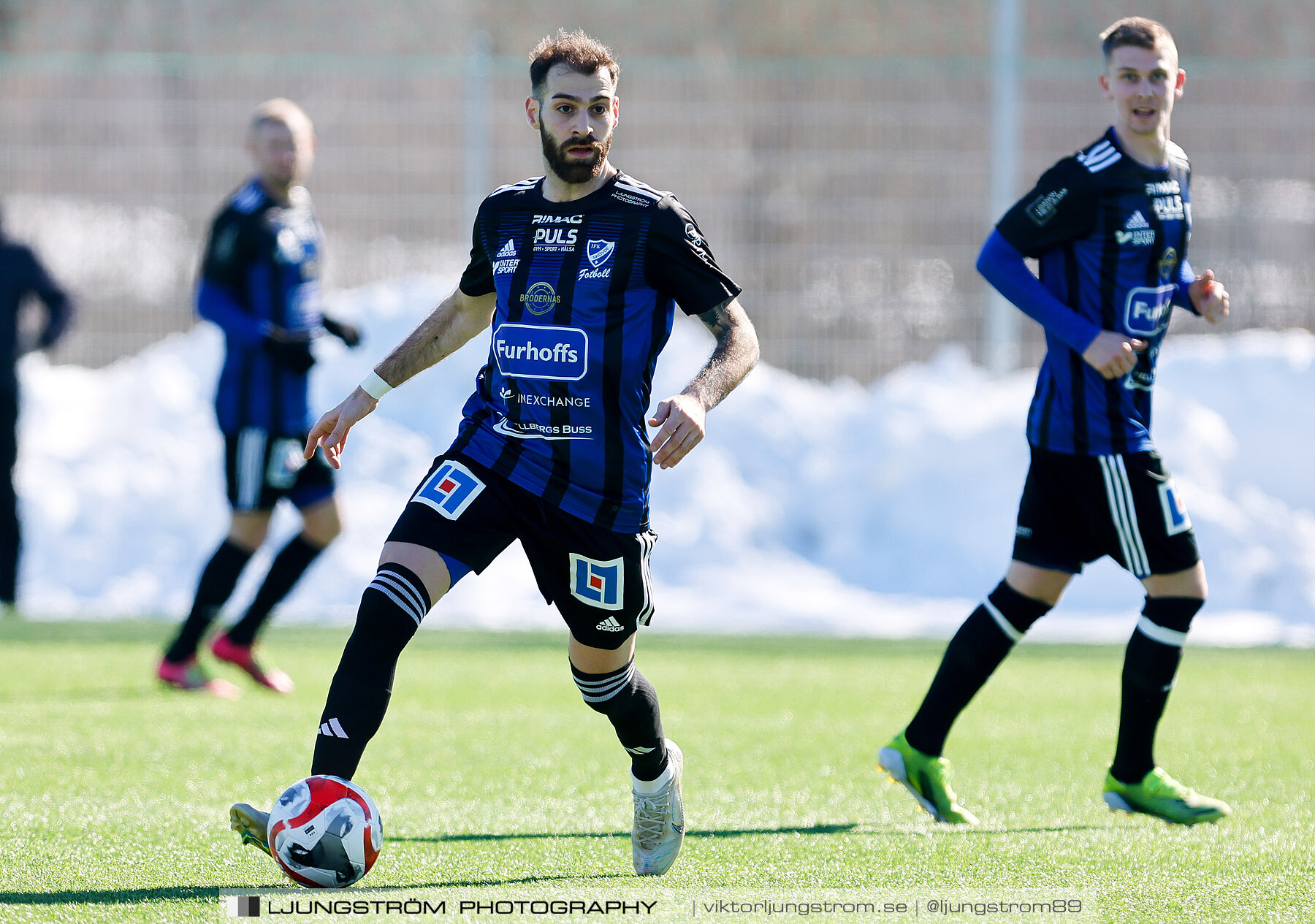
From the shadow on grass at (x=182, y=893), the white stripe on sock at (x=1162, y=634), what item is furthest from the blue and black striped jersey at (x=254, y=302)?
the white stripe on sock at (x=1162, y=634)

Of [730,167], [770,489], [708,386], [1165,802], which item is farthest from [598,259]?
[730,167]

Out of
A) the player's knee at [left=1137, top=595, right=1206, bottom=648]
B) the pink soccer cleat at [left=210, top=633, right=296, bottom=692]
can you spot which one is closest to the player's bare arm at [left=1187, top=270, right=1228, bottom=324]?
the player's knee at [left=1137, top=595, right=1206, bottom=648]

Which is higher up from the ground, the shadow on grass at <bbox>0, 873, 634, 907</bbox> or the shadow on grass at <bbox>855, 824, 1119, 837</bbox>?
the shadow on grass at <bbox>0, 873, 634, 907</bbox>

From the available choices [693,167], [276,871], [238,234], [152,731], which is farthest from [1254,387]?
[276,871]

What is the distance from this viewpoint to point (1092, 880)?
422 cm

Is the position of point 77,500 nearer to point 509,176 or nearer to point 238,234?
point 509,176

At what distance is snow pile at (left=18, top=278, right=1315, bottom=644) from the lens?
1178 centimetres

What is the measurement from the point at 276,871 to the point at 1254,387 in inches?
444

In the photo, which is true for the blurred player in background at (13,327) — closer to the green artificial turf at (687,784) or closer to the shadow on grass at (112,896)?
the green artificial turf at (687,784)

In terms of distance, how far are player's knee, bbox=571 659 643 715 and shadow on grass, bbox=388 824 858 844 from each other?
63 cm

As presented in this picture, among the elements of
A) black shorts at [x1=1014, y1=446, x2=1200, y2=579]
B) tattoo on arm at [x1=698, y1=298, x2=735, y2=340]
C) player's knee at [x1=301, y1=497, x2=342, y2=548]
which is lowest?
player's knee at [x1=301, y1=497, x2=342, y2=548]

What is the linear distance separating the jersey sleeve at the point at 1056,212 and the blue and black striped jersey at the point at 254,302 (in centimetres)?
373

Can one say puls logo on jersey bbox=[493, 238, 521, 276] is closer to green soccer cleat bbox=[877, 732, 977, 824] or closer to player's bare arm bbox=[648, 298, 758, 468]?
player's bare arm bbox=[648, 298, 758, 468]

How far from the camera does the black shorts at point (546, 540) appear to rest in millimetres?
4125
